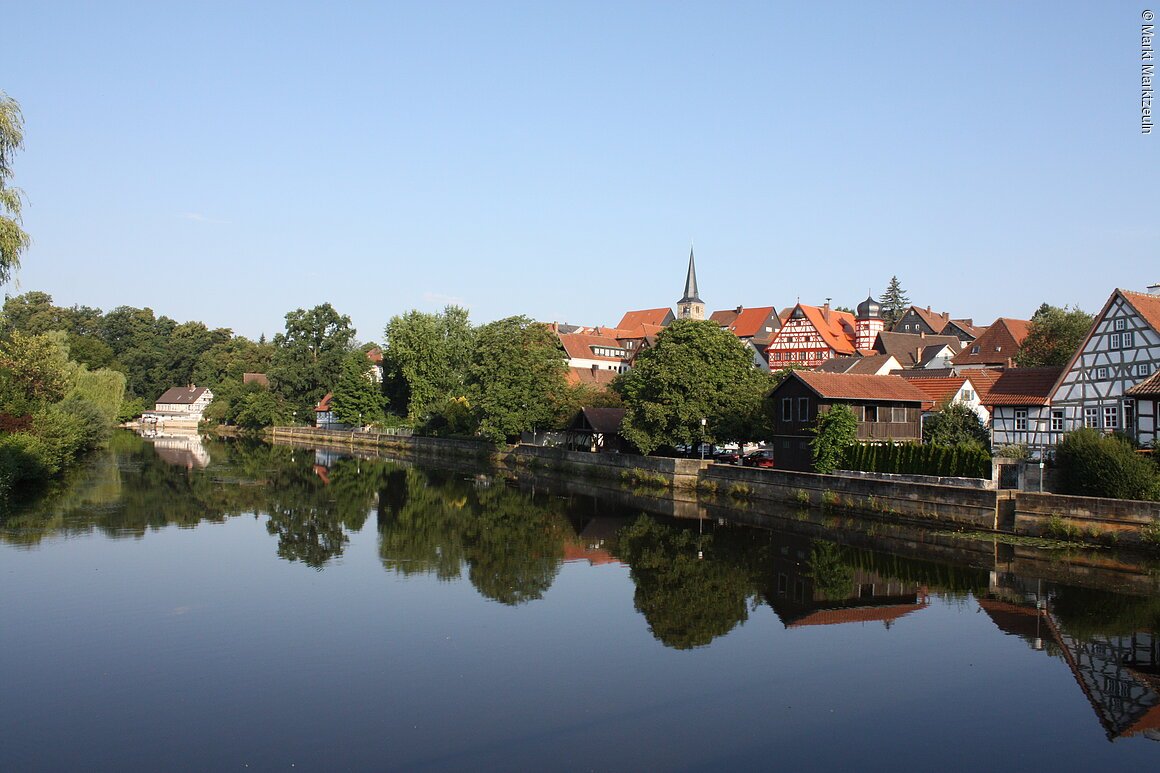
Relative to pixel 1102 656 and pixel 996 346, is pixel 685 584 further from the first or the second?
pixel 996 346

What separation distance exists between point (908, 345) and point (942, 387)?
37171 millimetres

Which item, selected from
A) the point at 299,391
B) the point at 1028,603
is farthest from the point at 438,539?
the point at 299,391

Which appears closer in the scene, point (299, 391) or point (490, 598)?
point (490, 598)

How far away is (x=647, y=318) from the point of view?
113688 mm

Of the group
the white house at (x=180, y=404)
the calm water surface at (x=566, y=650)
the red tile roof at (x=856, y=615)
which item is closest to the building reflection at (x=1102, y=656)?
the calm water surface at (x=566, y=650)

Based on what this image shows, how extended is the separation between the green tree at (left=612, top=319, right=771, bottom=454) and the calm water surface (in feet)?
34.2

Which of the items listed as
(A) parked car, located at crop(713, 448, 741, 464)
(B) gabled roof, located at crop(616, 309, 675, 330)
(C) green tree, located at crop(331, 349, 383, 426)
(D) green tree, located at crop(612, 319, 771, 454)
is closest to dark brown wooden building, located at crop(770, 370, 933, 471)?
(D) green tree, located at crop(612, 319, 771, 454)

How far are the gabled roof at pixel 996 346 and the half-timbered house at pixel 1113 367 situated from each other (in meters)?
28.1

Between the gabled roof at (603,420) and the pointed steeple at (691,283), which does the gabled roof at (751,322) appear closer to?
the pointed steeple at (691,283)

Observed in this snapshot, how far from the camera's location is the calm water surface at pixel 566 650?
38.5ft

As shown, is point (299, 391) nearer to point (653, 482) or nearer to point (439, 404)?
point (439, 404)

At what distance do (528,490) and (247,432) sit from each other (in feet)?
193

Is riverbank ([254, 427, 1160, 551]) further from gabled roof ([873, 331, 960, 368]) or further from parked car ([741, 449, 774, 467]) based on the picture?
gabled roof ([873, 331, 960, 368])

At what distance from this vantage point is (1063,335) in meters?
49.4
